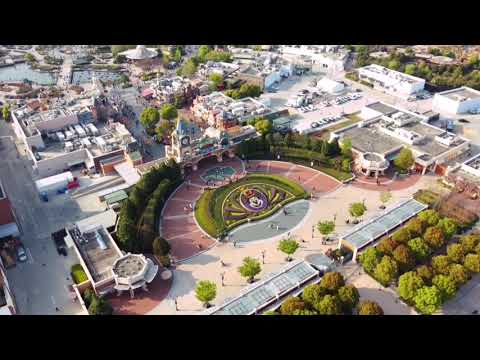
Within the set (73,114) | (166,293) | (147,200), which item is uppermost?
(73,114)

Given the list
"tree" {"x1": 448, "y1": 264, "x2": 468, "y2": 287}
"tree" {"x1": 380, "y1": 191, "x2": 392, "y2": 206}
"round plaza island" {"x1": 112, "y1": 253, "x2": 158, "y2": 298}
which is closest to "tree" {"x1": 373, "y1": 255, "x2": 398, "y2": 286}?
"tree" {"x1": 448, "y1": 264, "x2": 468, "y2": 287}

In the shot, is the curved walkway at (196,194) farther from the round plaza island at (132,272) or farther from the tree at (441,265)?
the tree at (441,265)

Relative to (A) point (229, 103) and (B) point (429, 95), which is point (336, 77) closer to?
(B) point (429, 95)

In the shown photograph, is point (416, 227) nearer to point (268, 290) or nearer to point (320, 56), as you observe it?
point (268, 290)

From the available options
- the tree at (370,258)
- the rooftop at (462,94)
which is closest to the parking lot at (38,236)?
the tree at (370,258)

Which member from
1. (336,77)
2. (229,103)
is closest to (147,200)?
(229,103)

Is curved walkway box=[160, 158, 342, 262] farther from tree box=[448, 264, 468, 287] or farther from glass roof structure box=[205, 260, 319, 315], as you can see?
tree box=[448, 264, 468, 287]

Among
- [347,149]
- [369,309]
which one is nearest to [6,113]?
[347,149]
